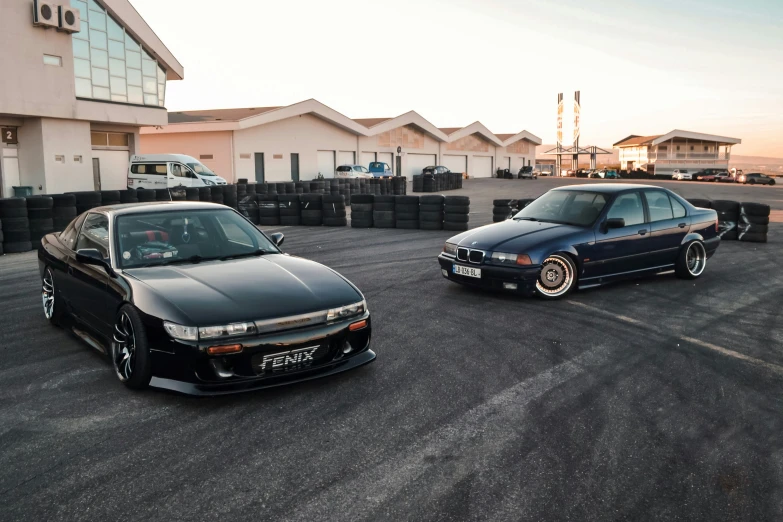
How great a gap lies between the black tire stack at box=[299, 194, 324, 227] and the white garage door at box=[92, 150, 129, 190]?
16.6 meters

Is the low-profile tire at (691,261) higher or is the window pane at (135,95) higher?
the window pane at (135,95)

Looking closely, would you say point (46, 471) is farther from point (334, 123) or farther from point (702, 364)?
point (334, 123)

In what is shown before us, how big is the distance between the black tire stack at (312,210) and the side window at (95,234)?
12.1 m

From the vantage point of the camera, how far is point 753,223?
14.0 meters

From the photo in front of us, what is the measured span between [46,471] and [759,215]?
46.9ft

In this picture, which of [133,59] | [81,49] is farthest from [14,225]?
[133,59]

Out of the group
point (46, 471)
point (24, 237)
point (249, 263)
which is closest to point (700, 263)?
point (249, 263)

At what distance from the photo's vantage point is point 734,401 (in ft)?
15.4

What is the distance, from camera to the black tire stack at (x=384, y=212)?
671 inches

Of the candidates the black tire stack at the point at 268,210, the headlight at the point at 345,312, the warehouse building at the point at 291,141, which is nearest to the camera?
the headlight at the point at 345,312

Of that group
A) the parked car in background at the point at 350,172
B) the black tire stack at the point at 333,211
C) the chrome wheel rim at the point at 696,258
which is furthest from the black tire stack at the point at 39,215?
the parked car in background at the point at 350,172

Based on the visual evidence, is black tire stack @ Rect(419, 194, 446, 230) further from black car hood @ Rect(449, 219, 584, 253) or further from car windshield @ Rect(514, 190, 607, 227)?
black car hood @ Rect(449, 219, 584, 253)

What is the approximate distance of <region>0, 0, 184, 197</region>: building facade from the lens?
2508 centimetres

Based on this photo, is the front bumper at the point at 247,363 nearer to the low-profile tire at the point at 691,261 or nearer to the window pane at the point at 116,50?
the low-profile tire at the point at 691,261
